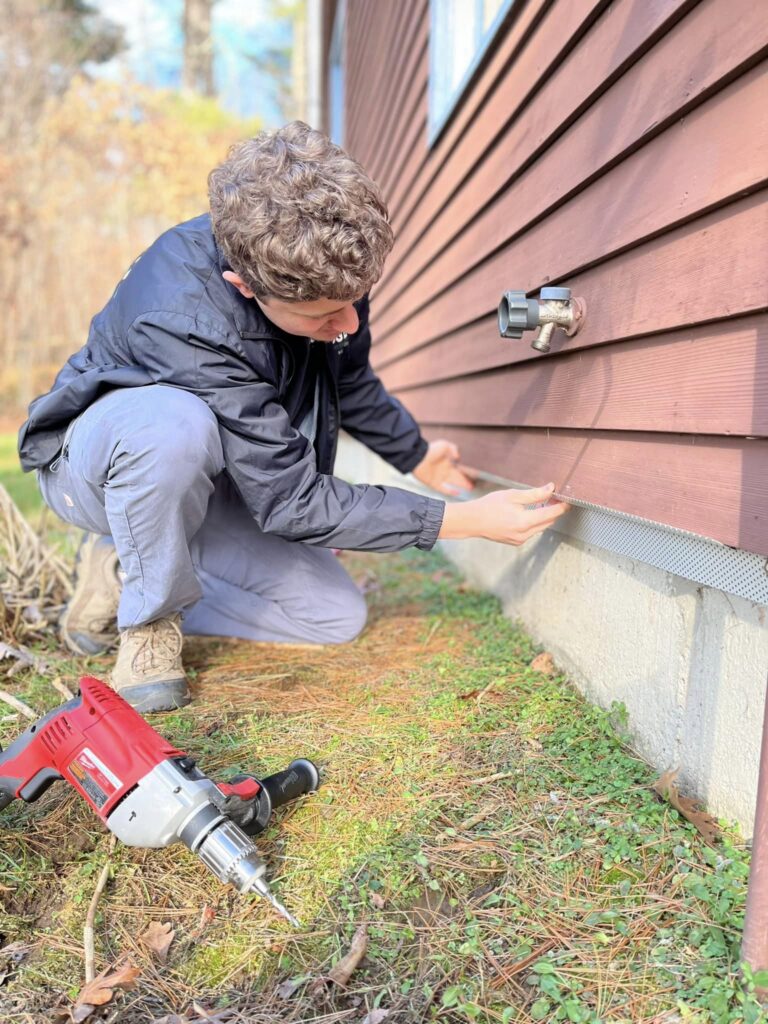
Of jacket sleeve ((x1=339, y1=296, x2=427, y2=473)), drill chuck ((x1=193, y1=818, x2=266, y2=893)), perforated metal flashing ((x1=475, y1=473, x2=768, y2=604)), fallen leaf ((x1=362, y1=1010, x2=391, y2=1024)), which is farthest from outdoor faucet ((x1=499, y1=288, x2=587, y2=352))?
fallen leaf ((x1=362, y1=1010, x2=391, y2=1024))

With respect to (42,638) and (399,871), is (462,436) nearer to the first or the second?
(42,638)

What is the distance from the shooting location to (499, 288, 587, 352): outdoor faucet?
2.02 metres

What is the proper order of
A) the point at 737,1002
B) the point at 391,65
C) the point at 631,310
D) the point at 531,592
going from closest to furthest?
the point at 737,1002 < the point at 631,310 < the point at 531,592 < the point at 391,65

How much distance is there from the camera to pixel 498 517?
2.08 m

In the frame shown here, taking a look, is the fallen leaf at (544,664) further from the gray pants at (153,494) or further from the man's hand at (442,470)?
the gray pants at (153,494)

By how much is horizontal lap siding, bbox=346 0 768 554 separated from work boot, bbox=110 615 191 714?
1251mm

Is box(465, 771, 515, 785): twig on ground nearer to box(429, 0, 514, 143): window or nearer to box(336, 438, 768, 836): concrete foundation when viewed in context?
box(336, 438, 768, 836): concrete foundation

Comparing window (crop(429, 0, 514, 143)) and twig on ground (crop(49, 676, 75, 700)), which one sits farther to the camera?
window (crop(429, 0, 514, 143))

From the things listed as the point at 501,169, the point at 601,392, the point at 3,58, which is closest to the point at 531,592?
the point at 601,392

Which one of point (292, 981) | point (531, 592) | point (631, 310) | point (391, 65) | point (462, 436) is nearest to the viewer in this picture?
point (292, 981)

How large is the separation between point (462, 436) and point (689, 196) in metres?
2.04

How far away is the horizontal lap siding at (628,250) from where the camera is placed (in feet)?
4.65

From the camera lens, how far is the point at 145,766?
1.41m

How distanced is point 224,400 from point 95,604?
1.05 meters
